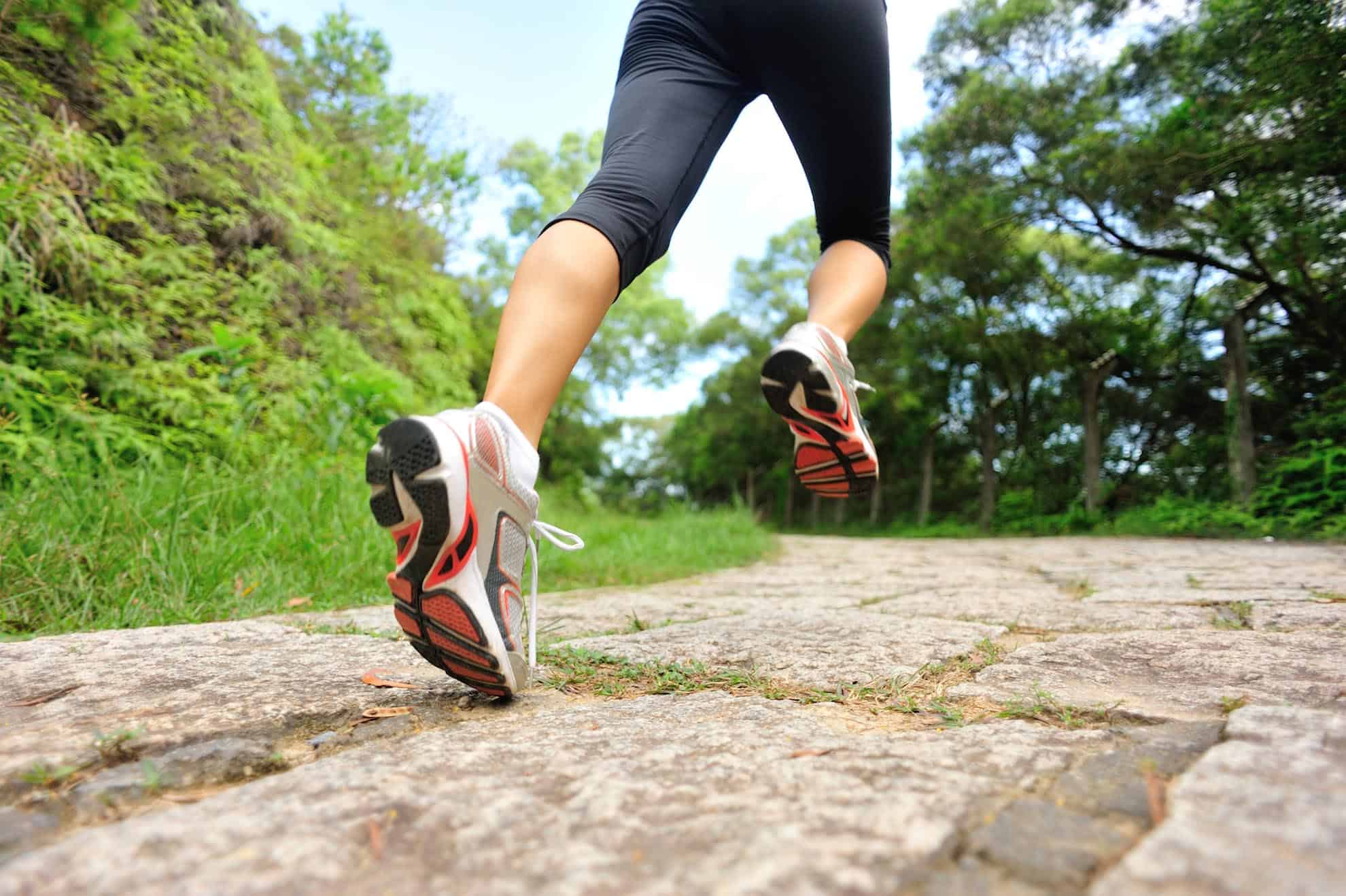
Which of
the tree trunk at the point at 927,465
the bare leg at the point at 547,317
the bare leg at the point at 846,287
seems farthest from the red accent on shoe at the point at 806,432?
the tree trunk at the point at 927,465

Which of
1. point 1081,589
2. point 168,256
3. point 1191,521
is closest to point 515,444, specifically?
point 1081,589

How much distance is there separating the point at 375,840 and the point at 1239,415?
9.38 m

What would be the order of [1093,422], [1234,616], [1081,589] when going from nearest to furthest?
[1234,616]
[1081,589]
[1093,422]

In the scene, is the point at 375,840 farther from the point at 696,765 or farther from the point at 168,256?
the point at 168,256

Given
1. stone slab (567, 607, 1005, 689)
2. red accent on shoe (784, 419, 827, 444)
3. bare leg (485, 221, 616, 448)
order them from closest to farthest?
bare leg (485, 221, 616, 448)
stone slab (567, 607, 1005, 689)
red accent on shoe (784, 419, 827, 444)

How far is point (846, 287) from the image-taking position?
4.89 ft

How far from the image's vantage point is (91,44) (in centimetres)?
323

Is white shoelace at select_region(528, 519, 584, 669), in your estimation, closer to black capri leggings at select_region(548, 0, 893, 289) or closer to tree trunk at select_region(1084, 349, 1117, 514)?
black capri leggings at select_region(548, 0, 893, 289)

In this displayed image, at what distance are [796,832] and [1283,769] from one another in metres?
0.41

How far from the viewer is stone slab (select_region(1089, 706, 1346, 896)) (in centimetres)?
43

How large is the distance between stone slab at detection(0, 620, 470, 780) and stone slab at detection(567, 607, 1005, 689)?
386mm

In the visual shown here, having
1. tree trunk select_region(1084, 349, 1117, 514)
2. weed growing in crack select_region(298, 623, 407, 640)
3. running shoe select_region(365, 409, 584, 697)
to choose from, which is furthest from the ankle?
tree trunk select_region(1084, 349, 1117, 514)

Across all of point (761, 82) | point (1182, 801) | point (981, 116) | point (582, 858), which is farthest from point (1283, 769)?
point (981, 116)

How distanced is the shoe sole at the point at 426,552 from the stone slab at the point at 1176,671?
2.10 ft
